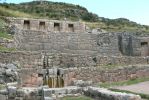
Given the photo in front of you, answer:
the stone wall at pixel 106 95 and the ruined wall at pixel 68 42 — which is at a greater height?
the ruined wall at pixel 68 42

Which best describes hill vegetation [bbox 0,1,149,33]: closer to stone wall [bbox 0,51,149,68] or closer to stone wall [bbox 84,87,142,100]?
stone wall [bbox 0,51,149,68]

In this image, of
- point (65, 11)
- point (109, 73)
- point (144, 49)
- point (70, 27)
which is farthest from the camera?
point (65, 11)

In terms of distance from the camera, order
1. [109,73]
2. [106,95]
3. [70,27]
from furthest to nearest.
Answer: [70,27] → [109,73] → [106,95]

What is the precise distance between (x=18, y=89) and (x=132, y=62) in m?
13.6

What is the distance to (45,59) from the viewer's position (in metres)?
23.1

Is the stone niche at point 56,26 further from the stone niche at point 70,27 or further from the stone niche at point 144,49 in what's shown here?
the stone niche at point 144,49

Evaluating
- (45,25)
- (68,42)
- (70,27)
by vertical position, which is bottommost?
(68,42)

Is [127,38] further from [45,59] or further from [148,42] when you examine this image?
[45,59]

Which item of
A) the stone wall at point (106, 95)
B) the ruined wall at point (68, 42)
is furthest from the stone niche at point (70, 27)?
the stone wall at point (106, 95)

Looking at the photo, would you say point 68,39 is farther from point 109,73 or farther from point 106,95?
point 106,95

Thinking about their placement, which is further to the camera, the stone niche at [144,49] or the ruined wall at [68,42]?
the stone niche at [144,49]

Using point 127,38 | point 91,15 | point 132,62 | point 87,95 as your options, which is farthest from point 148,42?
point 91,15

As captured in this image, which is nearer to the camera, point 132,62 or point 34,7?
point 132,62

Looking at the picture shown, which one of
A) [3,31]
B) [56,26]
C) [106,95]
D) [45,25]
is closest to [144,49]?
[56,26]
